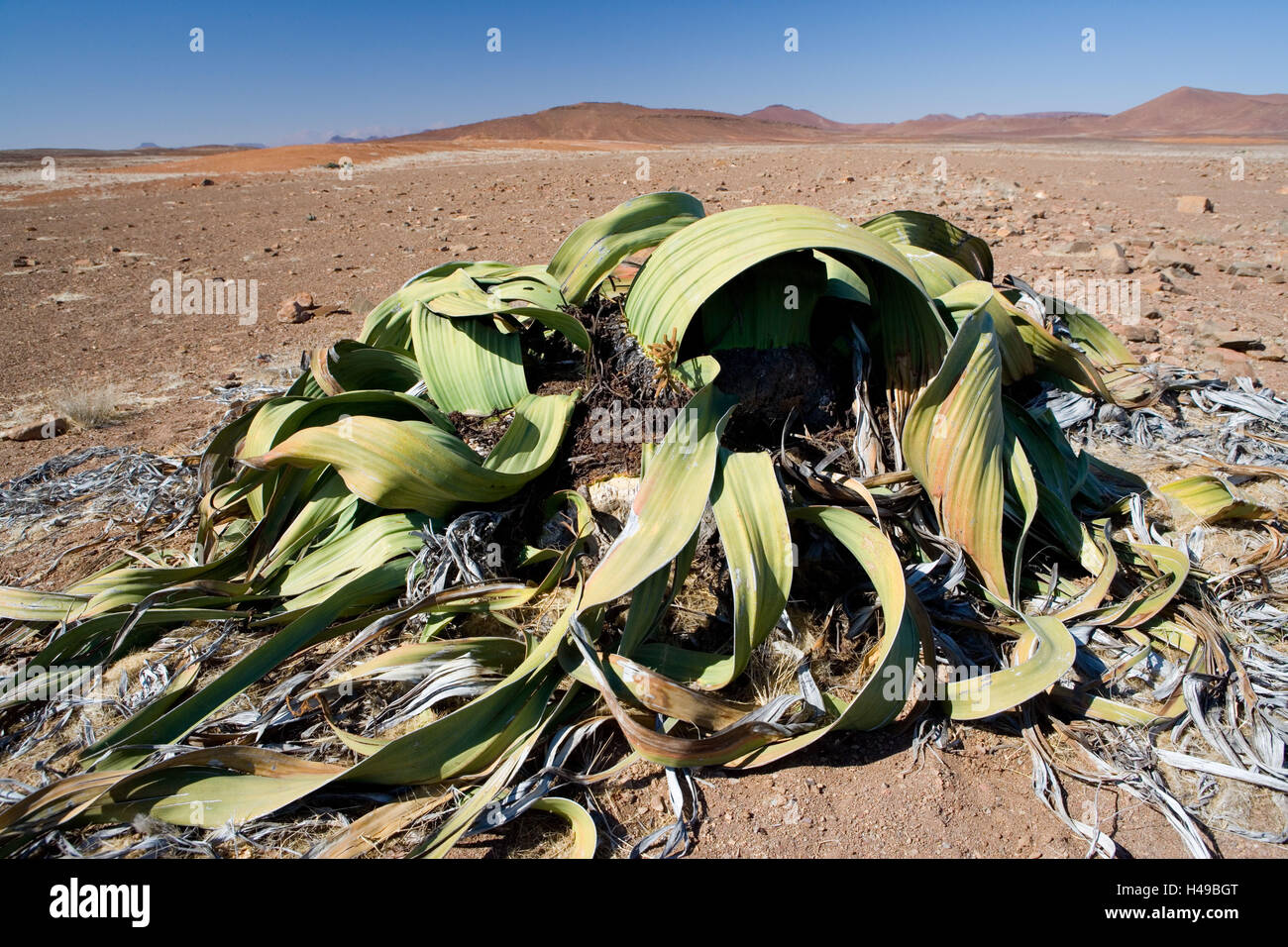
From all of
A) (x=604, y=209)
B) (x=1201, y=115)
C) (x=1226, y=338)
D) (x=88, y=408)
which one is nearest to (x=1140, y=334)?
(x=1226, y=338)

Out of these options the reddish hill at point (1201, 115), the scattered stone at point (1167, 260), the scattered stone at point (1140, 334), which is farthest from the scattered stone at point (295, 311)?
the reddish hill at point (1201, 115)

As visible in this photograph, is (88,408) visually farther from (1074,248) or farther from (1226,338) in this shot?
(1074,248)

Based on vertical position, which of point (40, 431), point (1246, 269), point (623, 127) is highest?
point (623, 127)

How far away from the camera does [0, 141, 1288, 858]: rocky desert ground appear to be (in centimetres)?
151

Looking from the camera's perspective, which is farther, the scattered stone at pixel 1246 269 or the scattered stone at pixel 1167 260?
the scattered stone at pixel 1167 260

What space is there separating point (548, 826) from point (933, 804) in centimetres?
73

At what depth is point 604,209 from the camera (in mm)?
8320

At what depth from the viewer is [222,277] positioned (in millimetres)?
6297

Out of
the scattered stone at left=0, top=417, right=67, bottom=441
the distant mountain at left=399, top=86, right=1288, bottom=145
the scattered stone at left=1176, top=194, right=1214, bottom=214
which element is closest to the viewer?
the scattered stone at left=0, top=417, right=67, bottom=441

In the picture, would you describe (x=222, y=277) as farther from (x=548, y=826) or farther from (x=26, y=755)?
(x=548, y=826)

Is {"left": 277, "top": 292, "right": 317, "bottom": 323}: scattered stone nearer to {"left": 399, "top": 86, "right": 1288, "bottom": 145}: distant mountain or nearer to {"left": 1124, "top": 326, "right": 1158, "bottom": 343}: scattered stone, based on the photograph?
{"left": 1124, "top": 326, "right": 1158, "bottom": 343}: scattered stone

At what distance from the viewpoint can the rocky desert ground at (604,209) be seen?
4.95 ft

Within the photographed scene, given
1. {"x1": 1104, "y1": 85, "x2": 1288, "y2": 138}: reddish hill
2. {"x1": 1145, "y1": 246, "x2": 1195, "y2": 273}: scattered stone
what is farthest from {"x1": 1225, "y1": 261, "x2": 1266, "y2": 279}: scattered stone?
{"x1": 1104, "y1": 85, "x2": 1288, "y2": 138}: reddish hill

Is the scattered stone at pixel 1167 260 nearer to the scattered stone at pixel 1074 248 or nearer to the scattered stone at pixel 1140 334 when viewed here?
the scattered stone at pixel 1074 248
